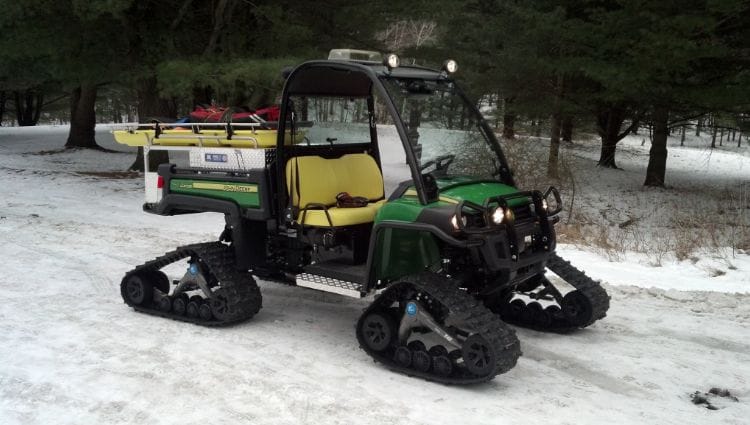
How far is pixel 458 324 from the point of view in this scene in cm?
451

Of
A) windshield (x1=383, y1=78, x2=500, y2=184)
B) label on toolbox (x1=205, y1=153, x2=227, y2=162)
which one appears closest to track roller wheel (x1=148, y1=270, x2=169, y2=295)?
label on toolbox (x1=205, y1=153, x2=227, y2=162)

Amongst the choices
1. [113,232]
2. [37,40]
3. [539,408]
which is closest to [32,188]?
[37,40]

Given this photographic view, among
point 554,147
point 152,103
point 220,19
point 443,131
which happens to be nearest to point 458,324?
point 443,131

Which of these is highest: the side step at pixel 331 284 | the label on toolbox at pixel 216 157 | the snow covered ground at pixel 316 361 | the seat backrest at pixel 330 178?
the label on toolbox at pixel 216 157

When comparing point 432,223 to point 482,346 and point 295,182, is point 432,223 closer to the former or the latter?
point 482,346

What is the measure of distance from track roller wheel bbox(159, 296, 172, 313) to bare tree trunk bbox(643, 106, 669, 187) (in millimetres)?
14877

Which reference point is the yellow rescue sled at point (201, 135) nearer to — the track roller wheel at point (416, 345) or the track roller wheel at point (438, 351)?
the track roller wheel at point (416, 345)

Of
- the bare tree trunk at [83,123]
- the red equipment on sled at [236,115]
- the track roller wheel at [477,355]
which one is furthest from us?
the bare tree trunk at [83,123]

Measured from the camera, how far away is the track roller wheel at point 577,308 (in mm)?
5520

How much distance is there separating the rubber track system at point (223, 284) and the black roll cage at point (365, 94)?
2.56 feet

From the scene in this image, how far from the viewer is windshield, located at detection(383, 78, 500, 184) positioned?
495 cm

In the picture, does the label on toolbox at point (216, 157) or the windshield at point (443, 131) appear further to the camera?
the label on toolbox at point (216, 157)

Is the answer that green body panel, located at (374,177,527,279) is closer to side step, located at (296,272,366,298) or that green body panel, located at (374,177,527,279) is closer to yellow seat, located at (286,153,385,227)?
side step, located at (296,272,366,298)

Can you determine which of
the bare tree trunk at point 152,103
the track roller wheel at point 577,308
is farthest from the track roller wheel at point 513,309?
the bare tree trunk at point 152,103
